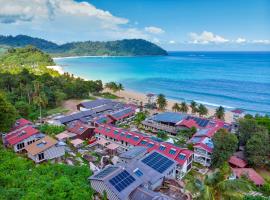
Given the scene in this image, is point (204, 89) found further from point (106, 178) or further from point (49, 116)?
point (106, 178)

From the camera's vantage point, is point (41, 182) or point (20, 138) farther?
point (20, 138)

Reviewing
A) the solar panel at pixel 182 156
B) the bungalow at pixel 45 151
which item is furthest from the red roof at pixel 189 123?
the bungalow at pixel 45 151

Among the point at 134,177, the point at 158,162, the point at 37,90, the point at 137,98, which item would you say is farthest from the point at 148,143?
the point at 137,98

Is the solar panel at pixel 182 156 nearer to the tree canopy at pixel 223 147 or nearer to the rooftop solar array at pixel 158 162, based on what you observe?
the rooftop solar array at pixel 158 162

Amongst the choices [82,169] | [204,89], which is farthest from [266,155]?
[204,89]

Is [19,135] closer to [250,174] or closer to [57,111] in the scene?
[57,111]
